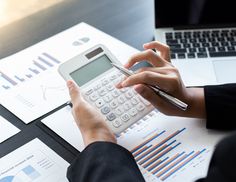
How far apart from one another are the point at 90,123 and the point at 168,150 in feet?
0.50

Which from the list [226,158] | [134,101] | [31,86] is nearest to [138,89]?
[134,101]

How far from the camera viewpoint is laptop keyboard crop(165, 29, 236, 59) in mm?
993

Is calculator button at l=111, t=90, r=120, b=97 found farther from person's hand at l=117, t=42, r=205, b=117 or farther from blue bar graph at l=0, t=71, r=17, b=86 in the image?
blue bar graph at l=0, t=71, r=17, b=86

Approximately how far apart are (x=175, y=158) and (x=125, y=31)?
0.44 m

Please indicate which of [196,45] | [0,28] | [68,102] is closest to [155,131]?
[68,102]

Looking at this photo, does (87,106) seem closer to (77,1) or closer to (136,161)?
(136,161)

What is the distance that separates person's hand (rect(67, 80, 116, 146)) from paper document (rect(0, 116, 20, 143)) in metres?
0.14

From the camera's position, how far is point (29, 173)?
0.73 m

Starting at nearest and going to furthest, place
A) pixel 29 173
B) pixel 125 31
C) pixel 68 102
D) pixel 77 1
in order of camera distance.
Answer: pixel 29 173
pixel 68 102
pixel 125 31
pixel 77 1

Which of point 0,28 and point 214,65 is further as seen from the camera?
point 0,28

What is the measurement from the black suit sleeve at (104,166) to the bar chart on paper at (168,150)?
0.05m

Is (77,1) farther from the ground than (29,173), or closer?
farther from the ground

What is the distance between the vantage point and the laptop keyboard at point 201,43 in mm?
993

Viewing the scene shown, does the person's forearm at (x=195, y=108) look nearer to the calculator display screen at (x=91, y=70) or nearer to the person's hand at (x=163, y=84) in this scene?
the person's hand at (x=163, y=84)
